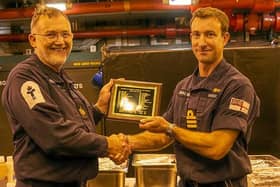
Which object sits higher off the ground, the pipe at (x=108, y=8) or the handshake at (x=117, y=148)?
the pipe at (x=108, y=8)

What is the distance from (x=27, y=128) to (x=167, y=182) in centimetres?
108

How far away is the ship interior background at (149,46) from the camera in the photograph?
11.7 feet

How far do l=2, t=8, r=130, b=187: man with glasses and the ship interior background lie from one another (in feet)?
2.73

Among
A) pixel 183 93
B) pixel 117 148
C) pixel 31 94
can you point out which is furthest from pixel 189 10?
pixel 31 94

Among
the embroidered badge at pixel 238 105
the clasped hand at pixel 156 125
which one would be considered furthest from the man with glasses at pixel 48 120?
the embroidered badge at pixel 238 105

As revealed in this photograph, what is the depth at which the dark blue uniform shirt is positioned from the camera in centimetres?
206

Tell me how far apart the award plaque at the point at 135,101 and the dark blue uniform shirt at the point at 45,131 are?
0.37 m

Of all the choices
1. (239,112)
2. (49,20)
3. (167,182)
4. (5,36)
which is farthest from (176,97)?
(5,36)

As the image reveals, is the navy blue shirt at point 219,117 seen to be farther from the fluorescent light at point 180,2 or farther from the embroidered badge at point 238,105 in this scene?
the fluorescent light at point 180,2

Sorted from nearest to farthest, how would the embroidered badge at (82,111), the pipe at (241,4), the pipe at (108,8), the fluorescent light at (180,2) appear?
the embroidered badge at (82,111), the pipe at (241,4), the fluorescent light at (180,2), the pipe at (108,8)

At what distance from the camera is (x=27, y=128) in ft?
6.75

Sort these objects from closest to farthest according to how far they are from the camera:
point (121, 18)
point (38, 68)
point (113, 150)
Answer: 1. point (38, 68)
2. point (113, 150)
3. point (121, 18)

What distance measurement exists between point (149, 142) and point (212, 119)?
616 mm

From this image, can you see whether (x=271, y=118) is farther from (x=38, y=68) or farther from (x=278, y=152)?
(x=38, y=68)
